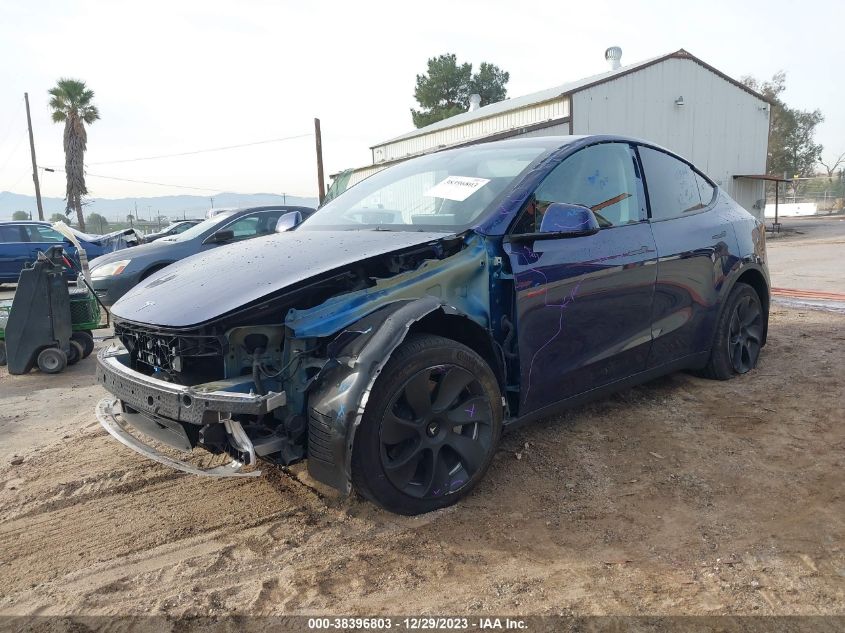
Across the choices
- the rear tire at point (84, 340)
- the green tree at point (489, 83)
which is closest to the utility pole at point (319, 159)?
the rear tire at point (84, 340)

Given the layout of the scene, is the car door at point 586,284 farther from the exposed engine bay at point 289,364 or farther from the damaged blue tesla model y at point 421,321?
the exposed engine bay at point 289,364

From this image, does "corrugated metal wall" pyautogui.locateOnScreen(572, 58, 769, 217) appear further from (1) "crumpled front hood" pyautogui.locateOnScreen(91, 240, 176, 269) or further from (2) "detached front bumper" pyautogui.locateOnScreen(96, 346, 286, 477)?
(2) "detached front bumper" pyautogui.locateOnScreen(96, 346, 286, 477)

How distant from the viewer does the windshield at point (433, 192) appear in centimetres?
304

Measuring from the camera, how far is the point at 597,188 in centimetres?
339

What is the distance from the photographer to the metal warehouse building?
62.6 ft

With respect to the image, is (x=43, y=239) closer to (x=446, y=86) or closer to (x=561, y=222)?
(x=561, y=222)

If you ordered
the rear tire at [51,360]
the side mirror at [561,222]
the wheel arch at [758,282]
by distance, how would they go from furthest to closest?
the rear tire at [51,360] → the wheel arch at [758,282] → the side mirror at [561,222]

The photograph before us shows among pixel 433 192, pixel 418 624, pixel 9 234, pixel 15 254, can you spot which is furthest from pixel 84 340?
pixel 9 234

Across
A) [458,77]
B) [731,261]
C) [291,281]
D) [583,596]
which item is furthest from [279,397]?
[458,77]

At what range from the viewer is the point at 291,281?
2436mm

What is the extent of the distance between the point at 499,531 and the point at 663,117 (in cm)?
2171

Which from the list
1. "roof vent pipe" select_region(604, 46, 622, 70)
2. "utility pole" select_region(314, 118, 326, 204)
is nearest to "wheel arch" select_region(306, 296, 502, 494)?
"utility pole" select_region(314, 118, 326, 204)

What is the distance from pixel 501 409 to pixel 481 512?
461 mm

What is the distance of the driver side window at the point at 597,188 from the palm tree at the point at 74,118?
102 feet
